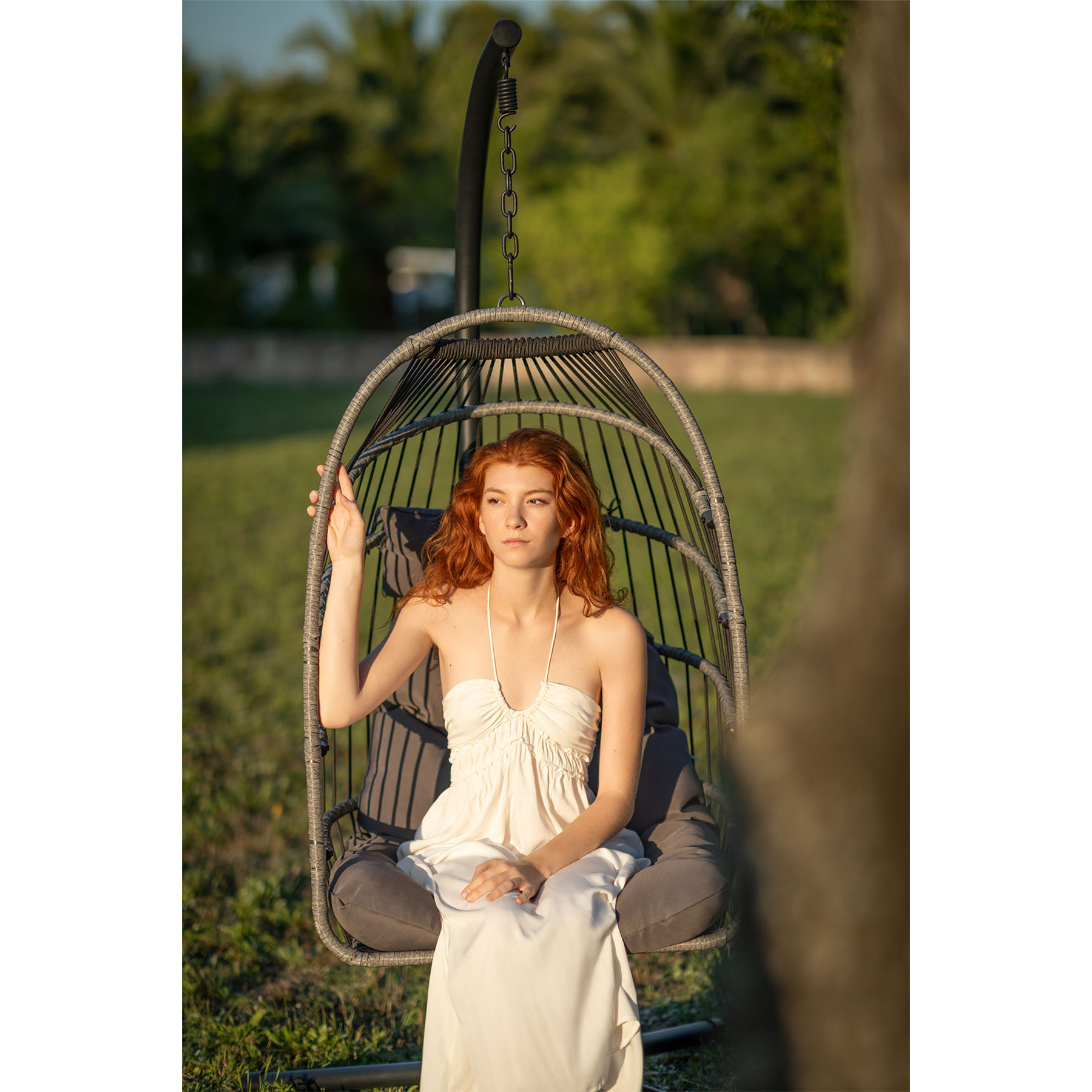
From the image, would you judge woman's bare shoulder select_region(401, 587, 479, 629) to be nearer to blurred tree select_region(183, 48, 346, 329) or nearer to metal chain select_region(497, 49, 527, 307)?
metal chain select_region(497, 49, 527, 307)

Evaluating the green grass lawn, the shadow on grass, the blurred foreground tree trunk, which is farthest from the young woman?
the shadow on grass

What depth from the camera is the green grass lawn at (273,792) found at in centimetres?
272

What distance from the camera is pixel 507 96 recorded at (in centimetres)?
279

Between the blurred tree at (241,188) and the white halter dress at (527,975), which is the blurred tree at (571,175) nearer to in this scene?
the blurred tree at (241,188)

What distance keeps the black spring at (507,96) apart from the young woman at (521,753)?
85 centimetres

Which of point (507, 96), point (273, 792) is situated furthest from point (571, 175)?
point (507, 96)

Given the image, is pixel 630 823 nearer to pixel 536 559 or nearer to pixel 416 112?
pixel 536 559
